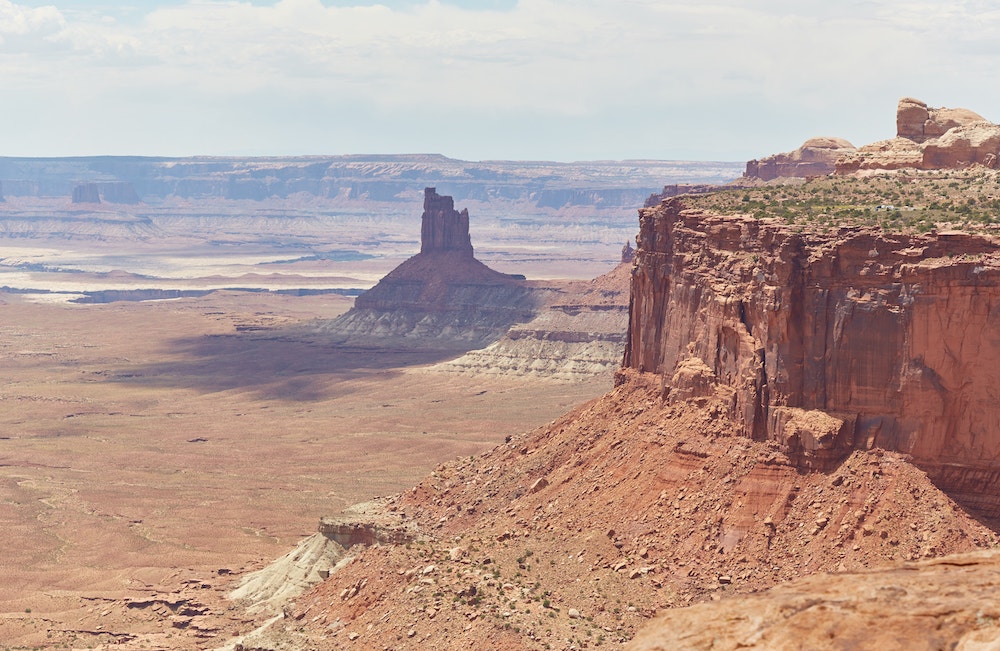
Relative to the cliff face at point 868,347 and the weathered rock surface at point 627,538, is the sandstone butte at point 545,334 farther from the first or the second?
the cliff face at point 868,347

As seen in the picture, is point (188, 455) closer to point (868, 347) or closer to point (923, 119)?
point (923, 119)

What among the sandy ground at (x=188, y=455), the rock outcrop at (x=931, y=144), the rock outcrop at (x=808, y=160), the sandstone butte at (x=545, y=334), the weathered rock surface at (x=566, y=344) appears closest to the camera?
the rock outcrop at (x=931, y=144)

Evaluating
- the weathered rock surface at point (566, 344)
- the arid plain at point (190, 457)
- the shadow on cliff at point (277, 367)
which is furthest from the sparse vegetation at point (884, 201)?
the shadow on cliff at point (277, 367)

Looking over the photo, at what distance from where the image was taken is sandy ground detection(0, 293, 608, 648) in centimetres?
7069

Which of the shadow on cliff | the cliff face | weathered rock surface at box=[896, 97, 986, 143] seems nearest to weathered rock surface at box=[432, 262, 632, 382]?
the shadow on cliff

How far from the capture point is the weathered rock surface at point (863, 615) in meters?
19.7

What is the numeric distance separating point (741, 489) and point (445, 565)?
10292mm

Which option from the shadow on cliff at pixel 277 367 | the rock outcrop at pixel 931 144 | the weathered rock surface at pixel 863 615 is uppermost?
the rock outcrop at pixel 931 144

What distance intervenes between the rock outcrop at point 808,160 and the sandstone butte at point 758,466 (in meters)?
63.2

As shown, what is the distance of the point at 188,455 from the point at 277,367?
60.9 m

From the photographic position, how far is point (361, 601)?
171ft

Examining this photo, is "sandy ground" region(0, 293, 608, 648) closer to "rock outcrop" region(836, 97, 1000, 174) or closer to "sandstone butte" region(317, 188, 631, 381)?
"sandstone butte" region(317, 188, 631, 381)

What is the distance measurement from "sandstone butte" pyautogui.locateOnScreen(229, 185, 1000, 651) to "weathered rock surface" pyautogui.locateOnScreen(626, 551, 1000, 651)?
58.3 ft

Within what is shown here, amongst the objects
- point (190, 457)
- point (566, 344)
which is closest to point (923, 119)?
point (190, 457)
